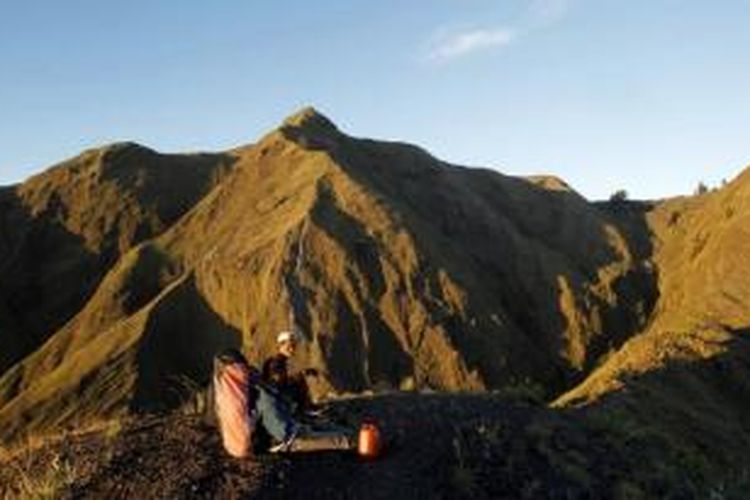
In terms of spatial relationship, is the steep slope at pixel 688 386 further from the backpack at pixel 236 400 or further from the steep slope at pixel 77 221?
the steep slope at pixel 77 221

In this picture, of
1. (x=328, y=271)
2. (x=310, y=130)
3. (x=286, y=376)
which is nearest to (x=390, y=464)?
(x=286, y=376)

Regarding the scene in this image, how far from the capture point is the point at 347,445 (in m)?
14.3

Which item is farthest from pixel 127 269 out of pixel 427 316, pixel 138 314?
pixel 427 316

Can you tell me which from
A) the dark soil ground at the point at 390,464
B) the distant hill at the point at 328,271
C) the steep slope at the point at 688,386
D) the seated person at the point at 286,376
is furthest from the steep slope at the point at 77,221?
the seated person at the point at 286,376

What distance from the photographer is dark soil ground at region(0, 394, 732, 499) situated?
44.3ft

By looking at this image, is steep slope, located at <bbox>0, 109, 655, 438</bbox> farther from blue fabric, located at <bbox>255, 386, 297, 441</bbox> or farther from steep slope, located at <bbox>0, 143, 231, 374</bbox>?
blue fabric, located at <bbox>255, 386, 297, 441</bbox>

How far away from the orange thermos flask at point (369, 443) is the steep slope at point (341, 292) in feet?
162

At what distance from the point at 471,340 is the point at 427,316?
273 centimetres

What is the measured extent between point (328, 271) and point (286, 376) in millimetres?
61709

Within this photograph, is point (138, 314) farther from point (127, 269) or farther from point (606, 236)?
point (606, 236)

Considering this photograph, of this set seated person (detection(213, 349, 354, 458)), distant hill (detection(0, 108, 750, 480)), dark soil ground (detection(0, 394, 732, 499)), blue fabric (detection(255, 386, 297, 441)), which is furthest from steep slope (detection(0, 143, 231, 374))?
blue fabric (detection(255, 386, 297, 441))

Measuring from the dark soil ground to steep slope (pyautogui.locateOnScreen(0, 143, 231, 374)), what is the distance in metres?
76.7

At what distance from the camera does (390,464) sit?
14297 mm

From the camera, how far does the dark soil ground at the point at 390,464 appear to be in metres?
13.5
